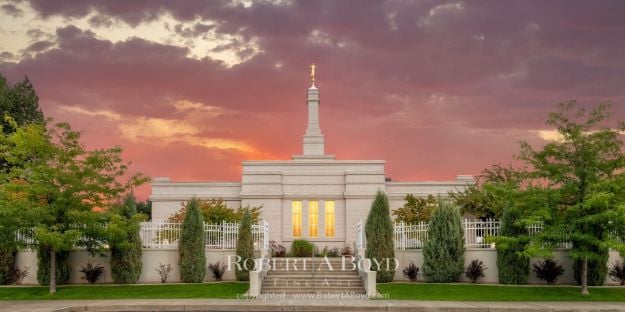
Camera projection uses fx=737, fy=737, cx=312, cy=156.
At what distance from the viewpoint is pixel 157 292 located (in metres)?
27.7

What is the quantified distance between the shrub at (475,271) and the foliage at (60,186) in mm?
14014

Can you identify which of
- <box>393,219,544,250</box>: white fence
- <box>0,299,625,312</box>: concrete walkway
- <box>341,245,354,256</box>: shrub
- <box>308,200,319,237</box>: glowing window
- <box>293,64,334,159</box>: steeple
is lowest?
<box>0,299,625,312</box>: concrete walkway

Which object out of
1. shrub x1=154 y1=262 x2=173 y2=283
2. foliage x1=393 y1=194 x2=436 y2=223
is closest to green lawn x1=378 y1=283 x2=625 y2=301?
shrub x1=154 y1=262 x2=173 y2=283

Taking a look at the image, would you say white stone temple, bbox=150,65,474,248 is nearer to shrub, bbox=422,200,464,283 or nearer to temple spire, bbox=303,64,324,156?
temple spire, bbox=303,64,324,156

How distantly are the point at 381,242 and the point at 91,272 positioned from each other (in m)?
12.2

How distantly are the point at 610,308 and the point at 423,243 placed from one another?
31.0ft

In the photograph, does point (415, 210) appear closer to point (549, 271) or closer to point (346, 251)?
point (346, 251)

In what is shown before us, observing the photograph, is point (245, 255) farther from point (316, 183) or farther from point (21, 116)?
point (21, 116)

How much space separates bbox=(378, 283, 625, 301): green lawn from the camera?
85.5ft

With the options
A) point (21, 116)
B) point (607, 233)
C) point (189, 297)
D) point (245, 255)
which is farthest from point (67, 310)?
point (21, 116)

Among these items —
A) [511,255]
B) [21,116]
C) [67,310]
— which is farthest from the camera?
[21,116]

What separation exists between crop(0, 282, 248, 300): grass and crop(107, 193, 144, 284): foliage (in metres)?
0.93

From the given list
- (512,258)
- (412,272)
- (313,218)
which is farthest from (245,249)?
(313,218)

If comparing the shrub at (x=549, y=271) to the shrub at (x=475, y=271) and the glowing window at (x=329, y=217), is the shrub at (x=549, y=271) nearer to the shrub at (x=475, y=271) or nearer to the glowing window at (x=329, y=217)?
the shrub at (x=475, y=271)
